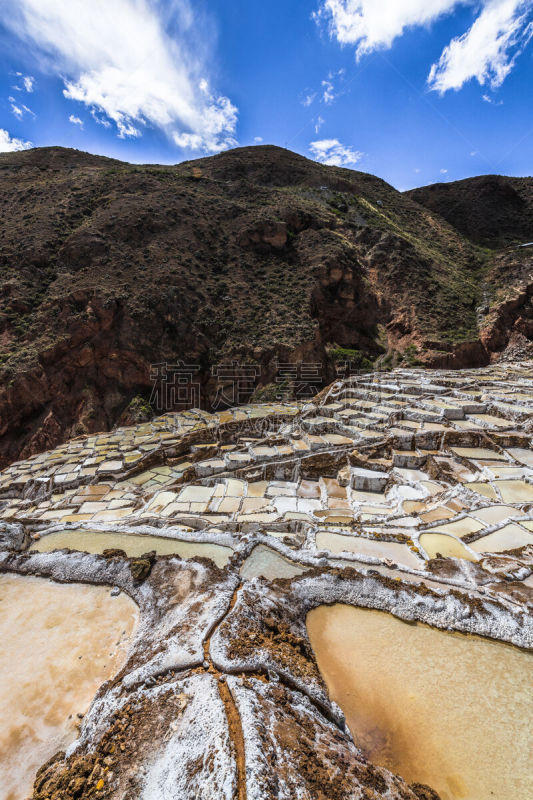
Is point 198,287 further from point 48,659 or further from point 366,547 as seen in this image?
point 48,659

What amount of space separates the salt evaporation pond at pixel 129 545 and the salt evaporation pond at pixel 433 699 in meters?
2.09

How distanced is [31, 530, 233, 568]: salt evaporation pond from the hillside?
1523 cm

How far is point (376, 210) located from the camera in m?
39.5

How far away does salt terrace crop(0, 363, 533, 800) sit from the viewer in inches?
105

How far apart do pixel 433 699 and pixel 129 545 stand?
4.86 m

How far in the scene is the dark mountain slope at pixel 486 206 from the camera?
41969mm

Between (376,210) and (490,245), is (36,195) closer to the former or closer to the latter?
(376,210)

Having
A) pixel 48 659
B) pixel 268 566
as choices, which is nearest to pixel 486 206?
pixel 268 566

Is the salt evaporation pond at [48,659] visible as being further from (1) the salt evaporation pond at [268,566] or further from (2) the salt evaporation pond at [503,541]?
(2) the salt evaporation pond at [503,541]

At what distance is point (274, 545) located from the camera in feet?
18.4

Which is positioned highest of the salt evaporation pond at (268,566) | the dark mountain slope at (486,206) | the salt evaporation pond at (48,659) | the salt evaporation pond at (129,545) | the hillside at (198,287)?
the dark mountain slope at (486,206)

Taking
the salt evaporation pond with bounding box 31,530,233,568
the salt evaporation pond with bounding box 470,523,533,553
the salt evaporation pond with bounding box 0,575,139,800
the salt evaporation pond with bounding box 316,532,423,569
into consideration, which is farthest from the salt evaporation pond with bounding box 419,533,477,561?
the salt evaporation pond with bounding box 0,575,139,800

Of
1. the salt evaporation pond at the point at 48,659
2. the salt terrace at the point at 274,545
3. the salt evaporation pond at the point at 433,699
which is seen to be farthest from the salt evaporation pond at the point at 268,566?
the salt evaporation pond at the point at 48,659

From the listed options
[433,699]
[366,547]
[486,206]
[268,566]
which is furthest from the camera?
[486,206]
